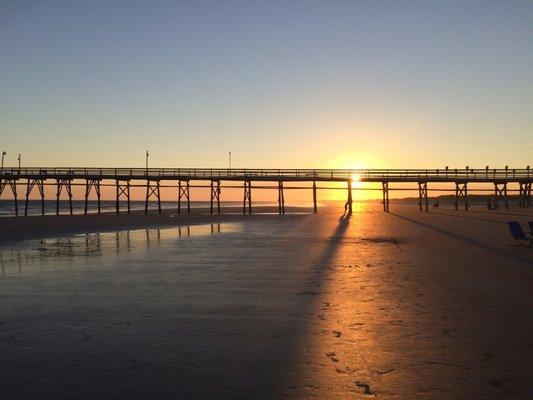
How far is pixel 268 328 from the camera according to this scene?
611 centimetres

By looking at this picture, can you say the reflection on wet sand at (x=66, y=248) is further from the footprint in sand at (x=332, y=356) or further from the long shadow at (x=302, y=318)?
the footprint in sand at (x=332, y=356)

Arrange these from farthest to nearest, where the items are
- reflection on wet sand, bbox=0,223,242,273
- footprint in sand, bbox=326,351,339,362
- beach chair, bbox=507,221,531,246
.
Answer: beach chair, bbox=507,221,531,246 → reflection on wet sand, bbox=0,223,242,273 → footprint in sand, bbox=326,351,339,362

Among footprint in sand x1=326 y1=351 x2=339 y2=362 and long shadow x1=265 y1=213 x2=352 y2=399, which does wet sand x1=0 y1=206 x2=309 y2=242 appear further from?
footprint in sand x1=326 y1=351 x2=339 y2=362

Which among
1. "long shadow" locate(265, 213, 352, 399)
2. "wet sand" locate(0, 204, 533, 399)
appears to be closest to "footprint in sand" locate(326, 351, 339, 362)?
"wet sand" locate(0, 204, 533, 399)

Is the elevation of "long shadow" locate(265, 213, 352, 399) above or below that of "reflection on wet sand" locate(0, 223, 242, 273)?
below

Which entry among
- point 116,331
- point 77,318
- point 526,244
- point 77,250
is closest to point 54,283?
point 77,318

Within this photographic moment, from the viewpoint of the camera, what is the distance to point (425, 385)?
166 inches

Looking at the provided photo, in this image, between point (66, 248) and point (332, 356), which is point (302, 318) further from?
point (66, 248)

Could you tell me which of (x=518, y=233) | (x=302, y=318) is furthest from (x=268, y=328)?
(x=518, y=233)

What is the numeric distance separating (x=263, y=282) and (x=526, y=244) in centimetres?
1057

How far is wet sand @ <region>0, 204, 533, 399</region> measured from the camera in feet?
14.0

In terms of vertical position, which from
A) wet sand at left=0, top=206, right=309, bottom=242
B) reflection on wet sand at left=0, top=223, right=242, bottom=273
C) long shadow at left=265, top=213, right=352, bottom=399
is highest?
wet sand at left=0, top=206, right=309, bottom=242

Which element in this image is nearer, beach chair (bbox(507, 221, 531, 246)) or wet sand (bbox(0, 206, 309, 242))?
beach chair (bbox(507, 221, 531, 246))

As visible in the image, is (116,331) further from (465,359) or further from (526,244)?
(526,244)
